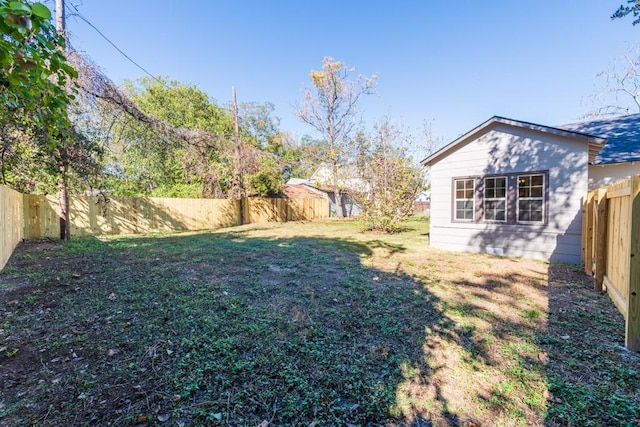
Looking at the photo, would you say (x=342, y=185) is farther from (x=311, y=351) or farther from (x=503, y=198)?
(x=311, y=351)

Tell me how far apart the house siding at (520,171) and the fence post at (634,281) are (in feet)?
15.2

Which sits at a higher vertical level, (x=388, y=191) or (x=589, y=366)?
(x=388, y=191)

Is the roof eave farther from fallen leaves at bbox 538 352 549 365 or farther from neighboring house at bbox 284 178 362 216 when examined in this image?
neighboring house at bbox 284 178 362 216

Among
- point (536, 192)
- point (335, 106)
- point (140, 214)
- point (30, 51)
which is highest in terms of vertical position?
point (335, 106)

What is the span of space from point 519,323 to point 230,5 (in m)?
14.2

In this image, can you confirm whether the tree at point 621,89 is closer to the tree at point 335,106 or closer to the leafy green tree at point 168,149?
the tree at point 335,106

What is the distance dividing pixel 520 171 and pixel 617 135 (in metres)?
5.00

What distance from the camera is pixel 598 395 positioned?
2.16 metres

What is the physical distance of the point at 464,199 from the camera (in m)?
8.15

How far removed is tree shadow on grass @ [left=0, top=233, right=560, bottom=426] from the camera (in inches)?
81.1

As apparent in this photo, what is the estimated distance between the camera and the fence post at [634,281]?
276 cm

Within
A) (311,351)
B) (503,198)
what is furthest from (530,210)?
(311,351)

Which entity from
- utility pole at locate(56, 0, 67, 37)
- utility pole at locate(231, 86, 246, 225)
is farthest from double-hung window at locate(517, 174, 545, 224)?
utility pole at locate(56, 0, 67, 37)

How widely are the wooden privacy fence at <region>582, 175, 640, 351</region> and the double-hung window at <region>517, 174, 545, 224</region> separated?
1.10 meters
